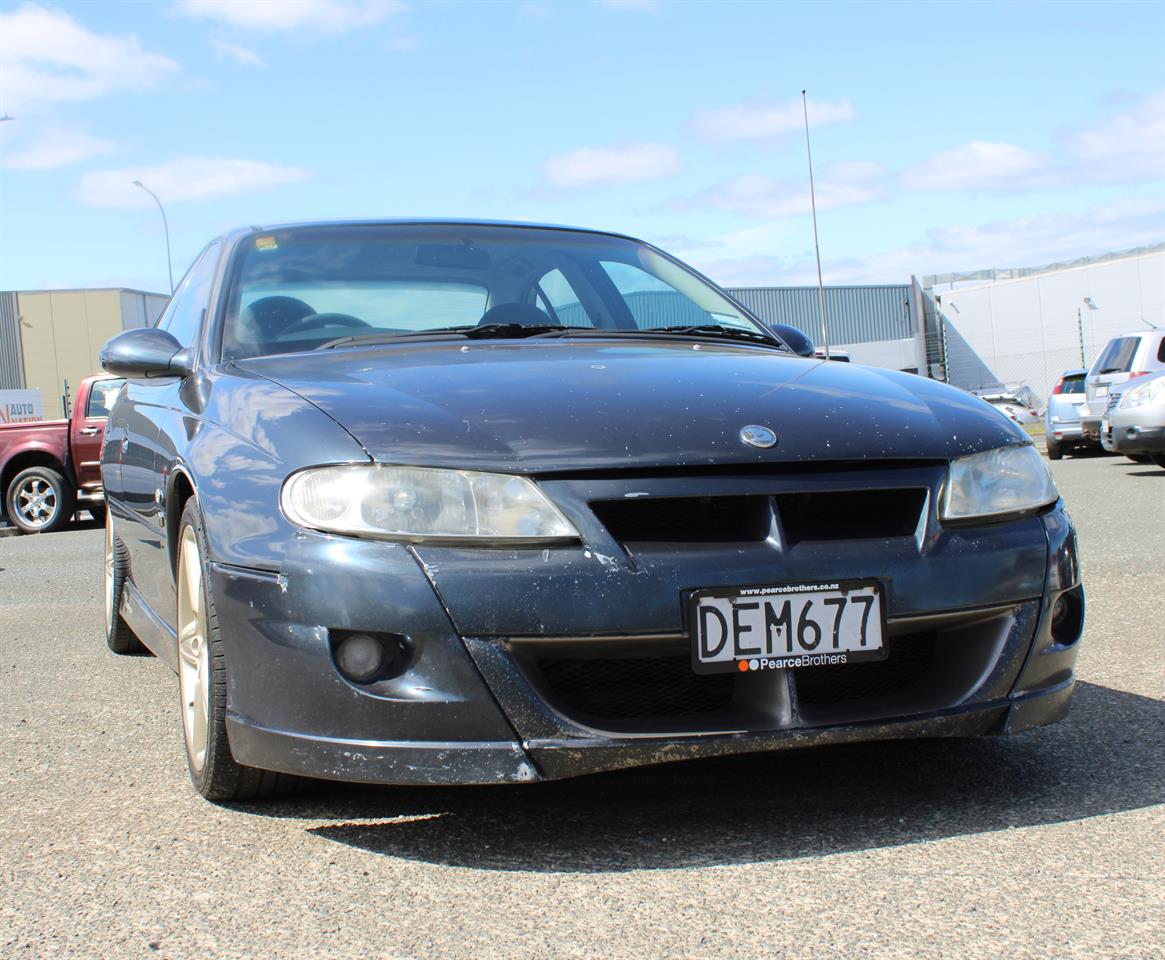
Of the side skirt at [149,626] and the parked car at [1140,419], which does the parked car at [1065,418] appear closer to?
the parked car at [1140,419]

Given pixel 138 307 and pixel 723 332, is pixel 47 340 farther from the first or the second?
pixel 723 332

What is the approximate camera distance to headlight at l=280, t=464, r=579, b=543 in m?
2.53

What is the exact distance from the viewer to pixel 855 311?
61.5 m

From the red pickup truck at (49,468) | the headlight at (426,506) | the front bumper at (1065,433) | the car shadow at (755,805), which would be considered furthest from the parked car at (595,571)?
the front bumper at (1065,433)

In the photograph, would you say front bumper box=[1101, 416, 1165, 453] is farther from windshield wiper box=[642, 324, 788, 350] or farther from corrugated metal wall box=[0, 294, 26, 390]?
corrugated metal wall box=[0, 294, 26, 390]

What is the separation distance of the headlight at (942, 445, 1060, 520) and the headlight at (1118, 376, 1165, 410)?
448 inches

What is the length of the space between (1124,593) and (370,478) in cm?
425

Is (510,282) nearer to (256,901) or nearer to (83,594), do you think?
(256,901)

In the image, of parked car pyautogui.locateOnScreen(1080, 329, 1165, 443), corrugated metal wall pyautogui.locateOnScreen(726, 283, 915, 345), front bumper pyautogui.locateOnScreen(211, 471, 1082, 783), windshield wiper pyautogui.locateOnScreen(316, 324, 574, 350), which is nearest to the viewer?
front bumper pyautogui.locateOnScreen(211, 471, 1082, 783)

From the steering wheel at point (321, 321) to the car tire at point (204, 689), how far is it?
655 mm

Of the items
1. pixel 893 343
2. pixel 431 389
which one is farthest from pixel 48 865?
pixel 893 343

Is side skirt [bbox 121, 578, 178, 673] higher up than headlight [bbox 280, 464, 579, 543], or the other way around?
headlight [bbox 280, 464, 579, 543]

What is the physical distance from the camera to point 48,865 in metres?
2.69

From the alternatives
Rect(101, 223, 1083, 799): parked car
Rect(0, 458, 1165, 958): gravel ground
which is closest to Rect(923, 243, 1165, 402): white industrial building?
Rect(0, 458, 1165, 958): gravel ground
